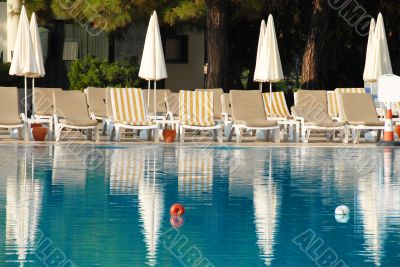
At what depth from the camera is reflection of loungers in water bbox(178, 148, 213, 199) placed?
43.2ft

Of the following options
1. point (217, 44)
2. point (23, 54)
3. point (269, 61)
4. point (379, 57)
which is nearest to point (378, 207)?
point (23, 54)

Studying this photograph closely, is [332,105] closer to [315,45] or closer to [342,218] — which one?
[315,45]

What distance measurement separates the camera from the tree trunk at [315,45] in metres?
28.3

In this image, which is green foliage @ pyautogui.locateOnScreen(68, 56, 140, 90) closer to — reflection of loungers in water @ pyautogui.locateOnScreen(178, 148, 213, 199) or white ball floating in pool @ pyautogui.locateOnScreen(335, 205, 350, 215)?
reflection of loungers in water @ pyautogui.locateOnScreen(178, 148, 213, 199)

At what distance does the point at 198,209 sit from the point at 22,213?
185cm

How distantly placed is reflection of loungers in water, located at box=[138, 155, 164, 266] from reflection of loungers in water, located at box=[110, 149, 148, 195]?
114 millimetres

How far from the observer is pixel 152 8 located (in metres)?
27.3

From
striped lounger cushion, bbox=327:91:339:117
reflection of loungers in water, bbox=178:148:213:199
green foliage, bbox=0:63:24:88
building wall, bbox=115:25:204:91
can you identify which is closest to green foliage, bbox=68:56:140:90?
green foliage, bbox=0:63:24:88

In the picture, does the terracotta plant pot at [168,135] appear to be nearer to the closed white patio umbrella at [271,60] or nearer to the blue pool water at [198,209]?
the blue pool water at [198,209]

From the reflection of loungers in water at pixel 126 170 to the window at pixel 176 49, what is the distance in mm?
14852

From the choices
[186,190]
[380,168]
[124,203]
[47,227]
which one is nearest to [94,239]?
[47,227]

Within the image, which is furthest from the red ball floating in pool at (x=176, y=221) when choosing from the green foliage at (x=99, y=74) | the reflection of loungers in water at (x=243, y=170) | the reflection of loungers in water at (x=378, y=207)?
the green foliage at (x=99, y=74)

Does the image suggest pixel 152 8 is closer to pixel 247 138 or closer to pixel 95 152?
pixel 247 138

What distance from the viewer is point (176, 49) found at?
3466cm
